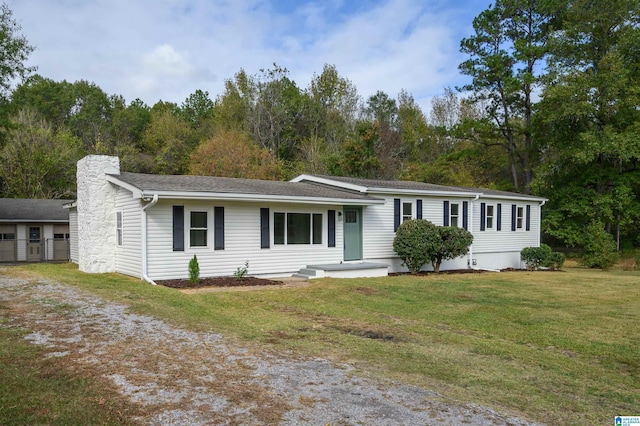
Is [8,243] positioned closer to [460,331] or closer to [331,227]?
[331,227]

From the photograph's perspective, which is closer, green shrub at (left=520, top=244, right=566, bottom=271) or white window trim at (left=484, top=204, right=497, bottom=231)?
white window trim at (left=484, top=204, right=497, bottom=231)

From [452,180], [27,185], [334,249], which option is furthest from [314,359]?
[27,185]

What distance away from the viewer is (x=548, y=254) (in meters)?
21.1

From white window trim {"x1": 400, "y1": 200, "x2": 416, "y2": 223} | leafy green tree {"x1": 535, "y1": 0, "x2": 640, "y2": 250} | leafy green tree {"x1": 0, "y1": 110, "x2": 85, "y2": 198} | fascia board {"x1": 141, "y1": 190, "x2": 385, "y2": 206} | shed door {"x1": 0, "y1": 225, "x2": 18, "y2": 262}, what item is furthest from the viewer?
leafy green tree {"x1": 0, "y1": 110, "x2": 85, "y2": 198}

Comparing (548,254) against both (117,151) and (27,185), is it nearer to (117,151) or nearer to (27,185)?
(117,151)

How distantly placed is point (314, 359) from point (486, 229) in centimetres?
1615

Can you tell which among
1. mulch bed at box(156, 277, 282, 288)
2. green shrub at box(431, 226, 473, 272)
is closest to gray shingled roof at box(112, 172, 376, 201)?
mulch bed at box(156, 277, 282, 288)

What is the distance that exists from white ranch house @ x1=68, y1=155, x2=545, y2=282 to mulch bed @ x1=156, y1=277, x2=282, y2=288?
44 centimetres

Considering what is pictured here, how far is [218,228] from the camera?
13711mm

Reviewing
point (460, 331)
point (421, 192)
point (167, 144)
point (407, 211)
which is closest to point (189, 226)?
point (460, 331)

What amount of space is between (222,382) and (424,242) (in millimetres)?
12383

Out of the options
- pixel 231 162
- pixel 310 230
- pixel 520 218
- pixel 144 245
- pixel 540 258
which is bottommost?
pixel 540 258

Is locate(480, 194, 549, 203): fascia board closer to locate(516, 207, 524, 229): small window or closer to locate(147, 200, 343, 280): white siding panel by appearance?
locate(516, 207, 524, 229): small window

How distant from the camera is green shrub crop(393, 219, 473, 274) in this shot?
53.9 feet
